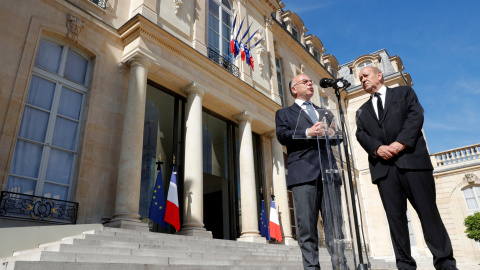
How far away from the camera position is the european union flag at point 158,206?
8672 millimetres

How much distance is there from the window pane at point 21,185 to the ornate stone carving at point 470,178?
21504 millimetres

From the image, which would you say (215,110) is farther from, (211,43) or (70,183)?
(70,183)

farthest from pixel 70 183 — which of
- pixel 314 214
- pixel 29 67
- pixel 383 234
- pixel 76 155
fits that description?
pixel 383 234

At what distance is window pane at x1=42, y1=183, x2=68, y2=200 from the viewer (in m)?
7.26

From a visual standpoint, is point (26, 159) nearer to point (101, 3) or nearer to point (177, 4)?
point (101, 3)

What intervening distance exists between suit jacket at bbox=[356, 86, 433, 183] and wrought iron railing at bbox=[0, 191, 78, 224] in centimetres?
661

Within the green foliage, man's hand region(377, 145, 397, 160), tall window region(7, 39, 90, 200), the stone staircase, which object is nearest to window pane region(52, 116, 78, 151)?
tall window region(7, 39, 90, 200)

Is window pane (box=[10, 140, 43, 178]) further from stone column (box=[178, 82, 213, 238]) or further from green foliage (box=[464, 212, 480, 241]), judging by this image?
green foliage (box=[464, 212, 480, 241])

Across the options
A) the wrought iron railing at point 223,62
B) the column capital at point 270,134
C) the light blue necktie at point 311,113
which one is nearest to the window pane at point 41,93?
the wrought iron railing at point 223,62

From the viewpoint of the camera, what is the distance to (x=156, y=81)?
10375mm

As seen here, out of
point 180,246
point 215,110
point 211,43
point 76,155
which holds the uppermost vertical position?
point 211,43

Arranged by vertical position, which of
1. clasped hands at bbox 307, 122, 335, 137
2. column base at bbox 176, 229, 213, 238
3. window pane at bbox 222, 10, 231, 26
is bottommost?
column base at bbox 176, 229, 213, 238

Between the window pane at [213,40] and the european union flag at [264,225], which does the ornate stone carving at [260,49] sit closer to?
the window pane at [213,40]

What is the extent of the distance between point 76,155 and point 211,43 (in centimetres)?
670
